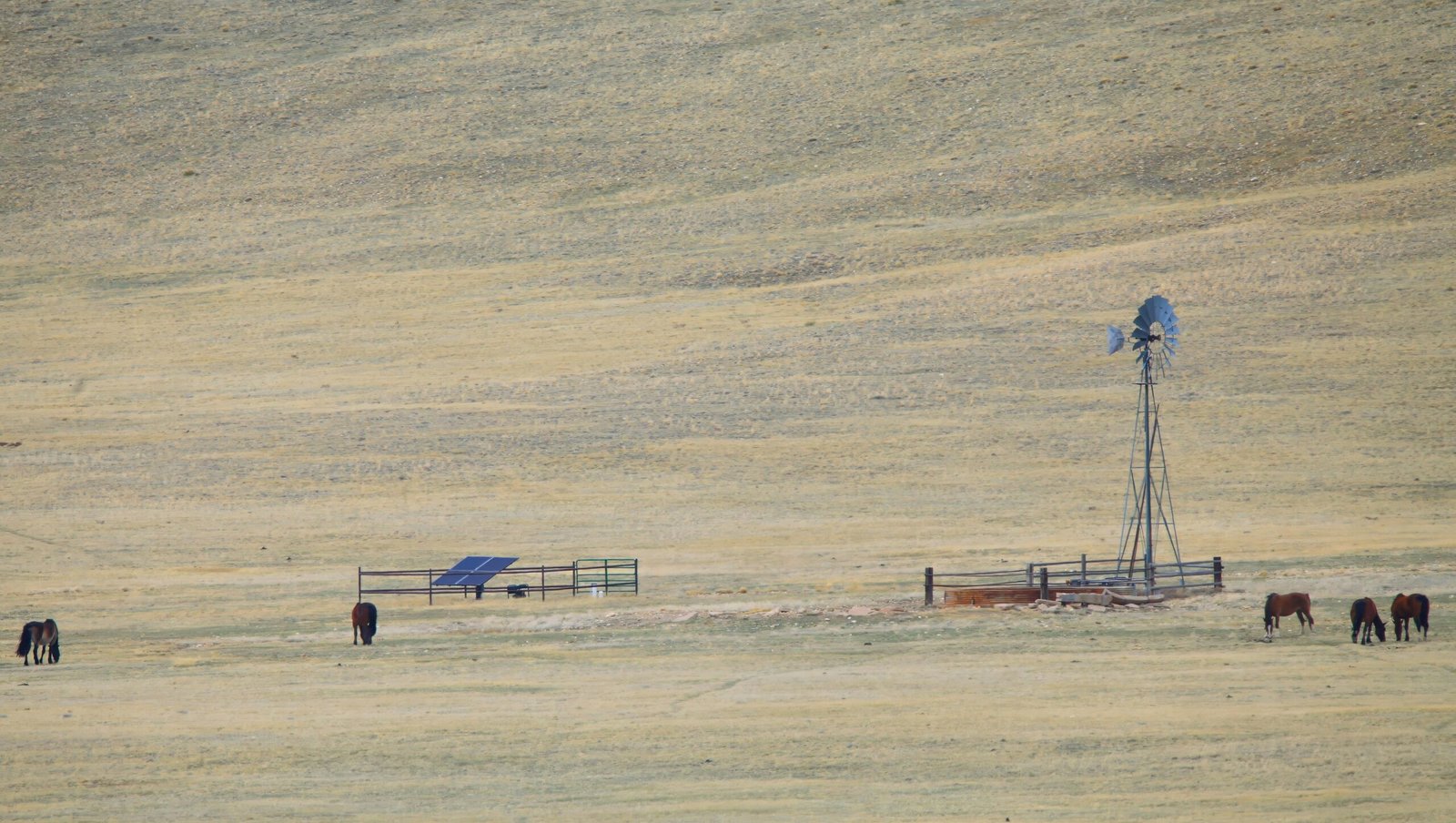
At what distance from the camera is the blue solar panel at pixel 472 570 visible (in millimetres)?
28828

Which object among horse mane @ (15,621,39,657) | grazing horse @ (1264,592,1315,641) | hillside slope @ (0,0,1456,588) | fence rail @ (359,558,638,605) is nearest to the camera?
grazing horse @ (1264,592,1315,641)

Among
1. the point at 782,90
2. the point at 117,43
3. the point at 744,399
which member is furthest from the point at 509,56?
the point at 744,399

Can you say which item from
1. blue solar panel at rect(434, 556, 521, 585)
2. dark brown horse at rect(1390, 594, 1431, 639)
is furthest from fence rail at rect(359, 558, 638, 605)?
dark brown horse at rect(1390, 594, 1431, 639)

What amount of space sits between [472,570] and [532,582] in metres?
1.32

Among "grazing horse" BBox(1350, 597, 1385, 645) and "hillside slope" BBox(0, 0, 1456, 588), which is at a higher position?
"hillside slope" BBox(0, 0, 1456, 588)

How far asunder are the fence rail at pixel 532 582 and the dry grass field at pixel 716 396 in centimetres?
63

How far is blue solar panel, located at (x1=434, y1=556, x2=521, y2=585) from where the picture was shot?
2883cm

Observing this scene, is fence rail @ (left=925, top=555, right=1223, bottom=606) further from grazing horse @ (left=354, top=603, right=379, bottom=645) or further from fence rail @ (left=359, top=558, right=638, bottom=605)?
grazing horse @ (left=354, top=603, right=379, bottom=645)

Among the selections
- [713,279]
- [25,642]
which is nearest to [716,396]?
[713,279]

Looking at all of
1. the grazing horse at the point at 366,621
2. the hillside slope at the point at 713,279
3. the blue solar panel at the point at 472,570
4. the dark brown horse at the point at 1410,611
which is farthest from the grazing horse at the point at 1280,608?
the blue solar panel at the point at 472,570

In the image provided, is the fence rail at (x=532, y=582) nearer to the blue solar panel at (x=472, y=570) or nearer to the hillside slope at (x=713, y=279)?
the blue solar panel at (x=472, y=570)

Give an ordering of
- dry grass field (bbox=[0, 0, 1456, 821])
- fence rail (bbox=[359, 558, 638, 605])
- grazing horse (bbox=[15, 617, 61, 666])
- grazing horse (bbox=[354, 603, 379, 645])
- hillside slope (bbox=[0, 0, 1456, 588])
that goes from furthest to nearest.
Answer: hillside slope (bbox=[0, 0, 1456, 588]) < fence rail (bbox=[359, 558, 638, 605]) < grazing horse (bbox=[354, 603, 379, 645]) < grazing horse (bbox=[15, 617, 61, 666]) < dry grass field (bbox=[0, 0, 1456, 821])

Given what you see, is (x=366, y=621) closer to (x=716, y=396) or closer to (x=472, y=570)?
(x=472, y=570)

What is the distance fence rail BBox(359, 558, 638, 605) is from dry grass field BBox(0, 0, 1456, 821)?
63 cm
